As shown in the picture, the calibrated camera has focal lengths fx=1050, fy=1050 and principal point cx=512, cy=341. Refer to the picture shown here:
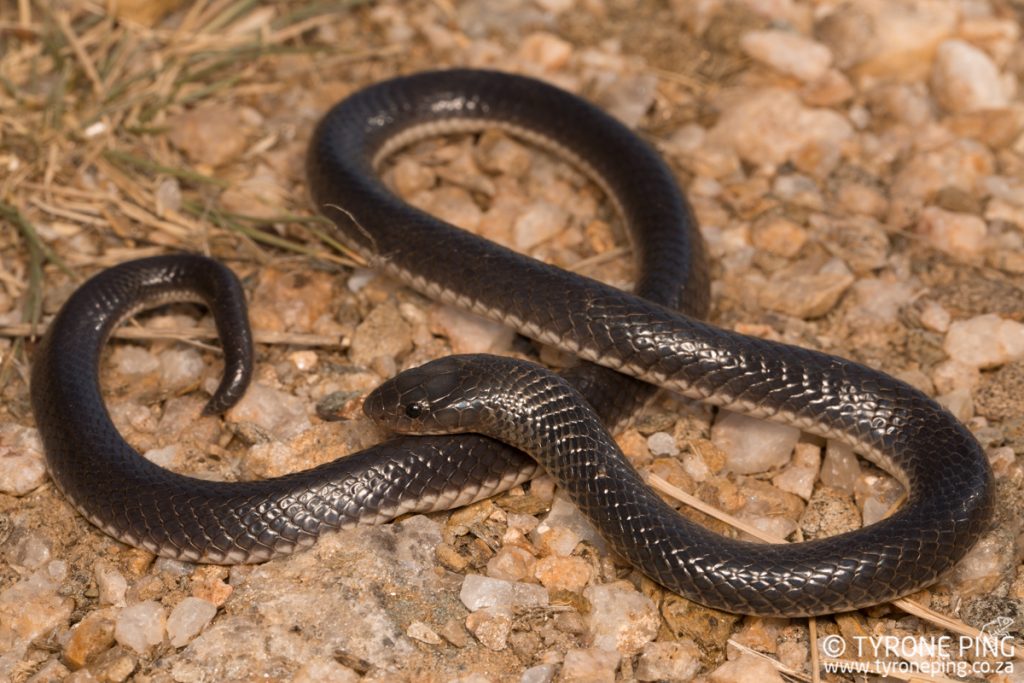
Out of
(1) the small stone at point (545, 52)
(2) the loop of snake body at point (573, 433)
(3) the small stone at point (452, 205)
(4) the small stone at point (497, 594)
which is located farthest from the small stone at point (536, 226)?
(4) the small stone at point (497, 594)

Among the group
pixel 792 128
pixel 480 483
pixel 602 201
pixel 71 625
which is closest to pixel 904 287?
pixel 792 128

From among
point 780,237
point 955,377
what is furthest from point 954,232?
point 955,377

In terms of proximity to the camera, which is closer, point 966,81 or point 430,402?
point 430,402

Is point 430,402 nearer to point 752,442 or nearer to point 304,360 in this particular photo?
point 304,360

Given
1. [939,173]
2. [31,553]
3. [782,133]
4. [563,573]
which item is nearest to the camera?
[563,573]

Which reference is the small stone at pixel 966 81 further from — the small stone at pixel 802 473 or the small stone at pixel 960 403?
the small stone at pixel 802 473

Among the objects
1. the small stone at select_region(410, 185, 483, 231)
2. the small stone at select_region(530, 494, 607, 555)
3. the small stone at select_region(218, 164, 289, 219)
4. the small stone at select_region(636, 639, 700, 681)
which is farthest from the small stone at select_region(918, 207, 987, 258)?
the small stone at select_region(218, 164, 289, 219)
